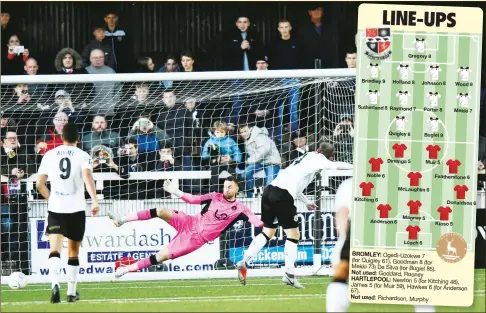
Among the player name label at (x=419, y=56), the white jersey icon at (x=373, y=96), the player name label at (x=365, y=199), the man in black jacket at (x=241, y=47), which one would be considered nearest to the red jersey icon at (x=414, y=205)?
the player name label at (x=365, y=199)

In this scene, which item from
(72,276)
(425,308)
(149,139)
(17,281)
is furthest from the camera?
(149,139)

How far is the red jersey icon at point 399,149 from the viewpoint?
34.2 feet

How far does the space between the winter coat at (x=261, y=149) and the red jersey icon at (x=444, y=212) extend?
4.23 m

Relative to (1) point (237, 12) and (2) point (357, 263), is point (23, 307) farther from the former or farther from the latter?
(1) point (237, 12)

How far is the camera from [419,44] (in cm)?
1044

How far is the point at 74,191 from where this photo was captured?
12.7 meters

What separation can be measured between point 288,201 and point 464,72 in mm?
3974

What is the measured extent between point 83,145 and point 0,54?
150 cm

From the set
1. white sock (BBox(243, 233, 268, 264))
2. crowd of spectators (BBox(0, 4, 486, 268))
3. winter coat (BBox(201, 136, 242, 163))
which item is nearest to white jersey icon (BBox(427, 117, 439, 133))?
white sock (BBox(243, 233, 268, 264))

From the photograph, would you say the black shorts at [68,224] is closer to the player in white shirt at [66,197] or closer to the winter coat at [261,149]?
the player in white shirt at [66,197]

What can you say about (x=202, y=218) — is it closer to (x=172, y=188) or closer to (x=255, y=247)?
(x=172, y=188)

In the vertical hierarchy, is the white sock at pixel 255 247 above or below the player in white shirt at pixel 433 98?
below

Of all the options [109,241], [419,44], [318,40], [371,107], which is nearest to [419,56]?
[419,44]

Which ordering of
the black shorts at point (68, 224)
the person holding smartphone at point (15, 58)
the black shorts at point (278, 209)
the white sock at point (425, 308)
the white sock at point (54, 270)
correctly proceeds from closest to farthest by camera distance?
the white sock at point (425, 308) < the white sock at point (54, 270) < the black shorts at point (68, 224) < the black shorts at point (278, 209) < the person holding smartphone at point (15, 58)
